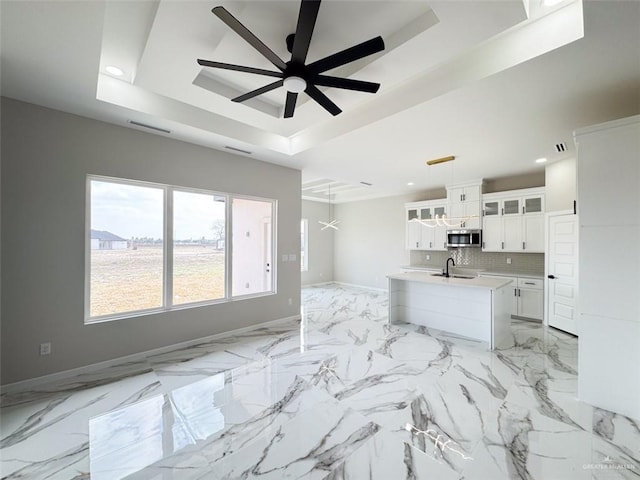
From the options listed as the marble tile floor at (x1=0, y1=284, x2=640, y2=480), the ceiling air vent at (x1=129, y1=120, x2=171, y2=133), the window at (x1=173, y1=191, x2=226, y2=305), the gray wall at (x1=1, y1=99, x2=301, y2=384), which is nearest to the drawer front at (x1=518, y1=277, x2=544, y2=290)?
the marble tile floor at (x1=0, y1=284, x2=640, y2=480)

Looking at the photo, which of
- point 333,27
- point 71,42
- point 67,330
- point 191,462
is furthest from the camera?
point 67,330

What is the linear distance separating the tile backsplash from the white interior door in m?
0.78

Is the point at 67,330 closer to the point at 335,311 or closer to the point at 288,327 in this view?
the point at 288,327

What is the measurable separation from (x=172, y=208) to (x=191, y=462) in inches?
120

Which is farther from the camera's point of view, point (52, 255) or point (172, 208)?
point (172, 208)

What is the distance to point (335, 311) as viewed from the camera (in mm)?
5762

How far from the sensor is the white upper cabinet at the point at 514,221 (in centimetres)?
510

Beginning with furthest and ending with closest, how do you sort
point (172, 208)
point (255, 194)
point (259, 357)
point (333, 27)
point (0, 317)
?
point (255, 194) → point (172, 208) → point (259, 357) → point (0, 317) → point (333, 27)

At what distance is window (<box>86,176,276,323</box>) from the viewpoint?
3244 mm

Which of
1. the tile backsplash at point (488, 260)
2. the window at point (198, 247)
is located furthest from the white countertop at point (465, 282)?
the window at point (198, 247)

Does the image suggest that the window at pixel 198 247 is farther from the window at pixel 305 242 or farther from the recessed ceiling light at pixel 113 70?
the window at pixel 305 242

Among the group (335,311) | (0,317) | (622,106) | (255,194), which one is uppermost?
Answer: (622,106)

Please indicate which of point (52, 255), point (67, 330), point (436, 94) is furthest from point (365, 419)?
point (52, 255)

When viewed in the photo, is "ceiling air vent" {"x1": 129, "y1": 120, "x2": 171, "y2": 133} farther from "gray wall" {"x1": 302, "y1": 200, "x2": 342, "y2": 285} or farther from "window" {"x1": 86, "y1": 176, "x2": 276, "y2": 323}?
"gray wall" {"x1": 302, "y1": 200, "x2": 342, "y2": 285}
